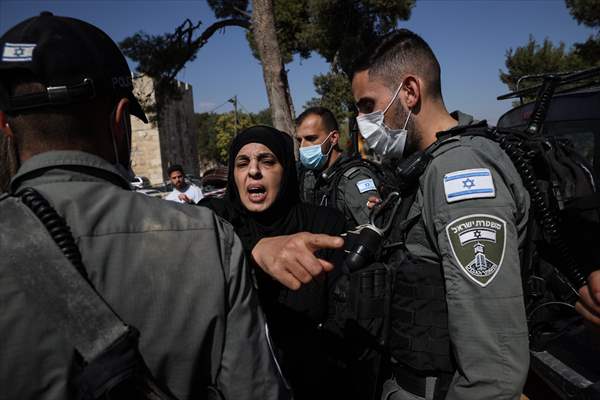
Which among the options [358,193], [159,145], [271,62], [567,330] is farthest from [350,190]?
[159,145]

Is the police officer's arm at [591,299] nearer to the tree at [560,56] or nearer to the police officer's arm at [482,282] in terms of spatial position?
the police officer's arm at [482,282]

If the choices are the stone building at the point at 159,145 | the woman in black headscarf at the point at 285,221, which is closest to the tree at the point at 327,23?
the woman in black headscarf at the point at 285,221

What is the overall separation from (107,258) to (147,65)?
9709 millimetres

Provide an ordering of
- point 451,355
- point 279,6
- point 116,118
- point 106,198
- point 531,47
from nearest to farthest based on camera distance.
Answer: point 106,198
point 116,118
point 451,355
point 279,6
point 531,47

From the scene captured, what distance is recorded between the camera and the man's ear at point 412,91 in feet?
6.16

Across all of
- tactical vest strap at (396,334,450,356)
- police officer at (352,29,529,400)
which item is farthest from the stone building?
tactical vest strap at (396,334,450,356)

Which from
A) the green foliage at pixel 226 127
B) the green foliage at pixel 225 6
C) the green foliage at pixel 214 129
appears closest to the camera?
the green foliage at pixel 225 6

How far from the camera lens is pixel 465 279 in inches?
53.9

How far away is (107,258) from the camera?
89cm

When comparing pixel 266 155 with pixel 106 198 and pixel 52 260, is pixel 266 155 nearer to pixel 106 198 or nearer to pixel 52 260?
pixel 106 198

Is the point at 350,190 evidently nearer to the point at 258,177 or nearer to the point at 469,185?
the point at 258,177

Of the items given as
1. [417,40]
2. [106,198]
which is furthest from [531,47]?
[106,198]

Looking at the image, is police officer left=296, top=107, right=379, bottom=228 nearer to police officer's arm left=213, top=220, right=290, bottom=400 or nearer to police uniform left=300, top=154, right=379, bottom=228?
police uniform left=300, top=154, right=379, bottom=228

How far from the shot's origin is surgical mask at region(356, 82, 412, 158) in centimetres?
196
